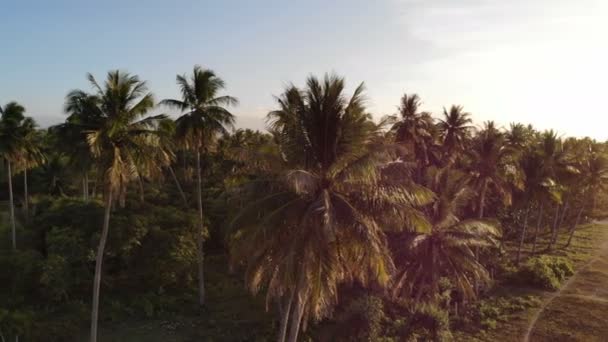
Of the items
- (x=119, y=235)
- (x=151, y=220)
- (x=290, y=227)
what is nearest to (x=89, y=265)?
(x=119, y=235)

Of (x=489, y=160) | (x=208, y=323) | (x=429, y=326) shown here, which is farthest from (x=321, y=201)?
(x=489, y=160)

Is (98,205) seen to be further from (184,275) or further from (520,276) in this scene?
(520,276)

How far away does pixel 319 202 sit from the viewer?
9500 millimetres

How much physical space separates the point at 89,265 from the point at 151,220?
163 inches

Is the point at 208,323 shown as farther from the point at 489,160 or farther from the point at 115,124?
the point at 489,160

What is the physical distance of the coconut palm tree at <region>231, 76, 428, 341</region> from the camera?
9.48m

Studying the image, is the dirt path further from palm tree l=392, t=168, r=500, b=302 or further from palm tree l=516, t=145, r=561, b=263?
palm tree l=516, t=145, r=561, b=263

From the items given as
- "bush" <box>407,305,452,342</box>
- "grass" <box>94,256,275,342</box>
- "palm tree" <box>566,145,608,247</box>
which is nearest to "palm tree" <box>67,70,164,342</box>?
"grass" <box>94,256,275,342</box>

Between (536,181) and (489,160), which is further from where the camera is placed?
(536,181)

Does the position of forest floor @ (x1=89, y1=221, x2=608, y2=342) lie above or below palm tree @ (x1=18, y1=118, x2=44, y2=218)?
below

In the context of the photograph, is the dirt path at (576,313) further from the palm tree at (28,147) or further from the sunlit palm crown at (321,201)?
the palm tree at (28,147)

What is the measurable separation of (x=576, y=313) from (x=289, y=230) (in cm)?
1961

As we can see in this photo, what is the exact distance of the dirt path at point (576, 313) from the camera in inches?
746

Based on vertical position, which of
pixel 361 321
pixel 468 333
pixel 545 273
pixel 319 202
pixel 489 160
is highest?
pixel 489 160
